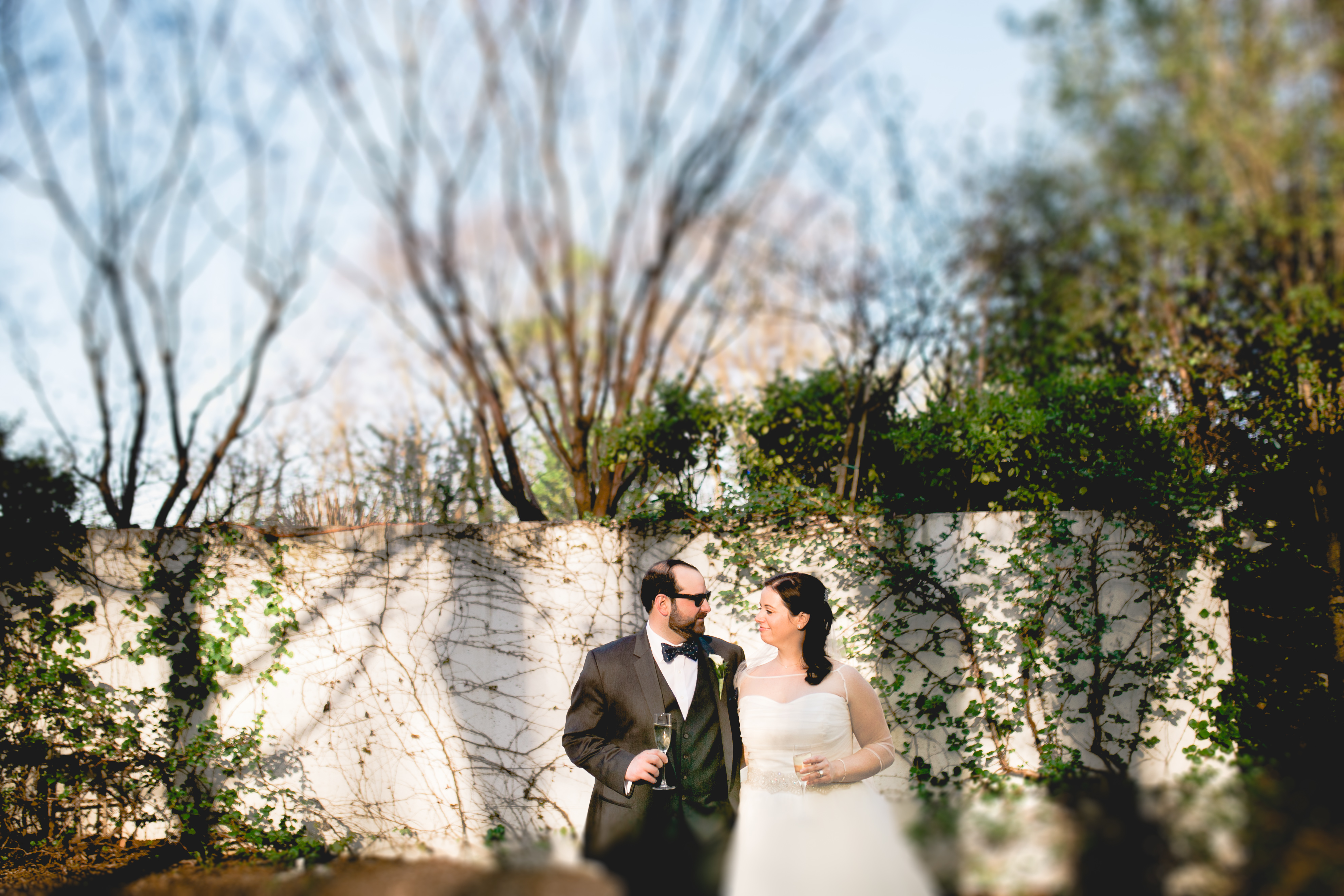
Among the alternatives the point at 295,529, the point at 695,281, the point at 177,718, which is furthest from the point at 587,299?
the point at 177,718

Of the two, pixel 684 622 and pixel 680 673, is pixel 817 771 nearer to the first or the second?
pixel 680 673

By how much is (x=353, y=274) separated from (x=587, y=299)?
5.80ft

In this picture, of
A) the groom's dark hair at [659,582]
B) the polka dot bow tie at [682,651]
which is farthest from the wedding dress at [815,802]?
the groom's dark hair at [659,582]

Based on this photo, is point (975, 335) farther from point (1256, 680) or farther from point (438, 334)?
point (438, 334)

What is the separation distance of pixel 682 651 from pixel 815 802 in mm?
815

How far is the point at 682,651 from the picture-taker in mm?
3568

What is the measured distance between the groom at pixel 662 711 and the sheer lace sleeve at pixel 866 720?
1.57 feet

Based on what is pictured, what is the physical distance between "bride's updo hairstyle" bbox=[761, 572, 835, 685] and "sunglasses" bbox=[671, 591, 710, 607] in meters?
0.28

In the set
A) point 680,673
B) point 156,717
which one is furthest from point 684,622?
point 156,717

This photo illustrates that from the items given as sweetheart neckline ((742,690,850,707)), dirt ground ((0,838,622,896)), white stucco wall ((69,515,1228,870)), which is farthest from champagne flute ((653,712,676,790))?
white stucco wall ((69,515,1228,870))

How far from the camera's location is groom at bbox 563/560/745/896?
3.31 meters

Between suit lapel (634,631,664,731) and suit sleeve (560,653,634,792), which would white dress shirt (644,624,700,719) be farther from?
suit sleeve (560,653,634,792)

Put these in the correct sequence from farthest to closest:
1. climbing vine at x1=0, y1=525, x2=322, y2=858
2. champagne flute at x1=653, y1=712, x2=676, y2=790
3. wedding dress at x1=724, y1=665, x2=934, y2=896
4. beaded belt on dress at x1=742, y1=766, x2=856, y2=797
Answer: climbing vine at x1=0, y1=525, x2=322, y2=858
beaded belt on dress at x1=742, y1=766, x2=856, y2=797
champagne flute at x1=653, y1=712, x2=676, y2=790
wedding dress at x1=724, y1=665, x2=934, y2=896

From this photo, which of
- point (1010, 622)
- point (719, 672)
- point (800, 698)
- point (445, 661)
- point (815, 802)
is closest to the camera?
point (815, 802)
